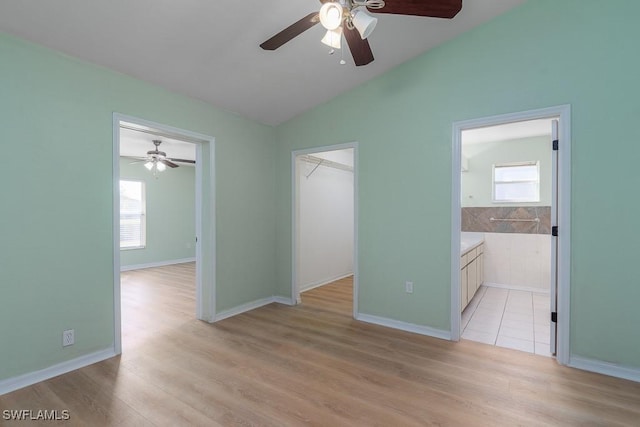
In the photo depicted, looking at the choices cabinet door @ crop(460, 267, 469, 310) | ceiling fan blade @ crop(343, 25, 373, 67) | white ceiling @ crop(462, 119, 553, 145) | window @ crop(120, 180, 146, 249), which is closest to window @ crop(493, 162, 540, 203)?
white ceiling @ crop(462, 119, 553, 145)

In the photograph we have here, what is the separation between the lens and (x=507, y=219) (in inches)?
209

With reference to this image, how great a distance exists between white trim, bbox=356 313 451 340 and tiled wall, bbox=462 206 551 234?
3.10 meters

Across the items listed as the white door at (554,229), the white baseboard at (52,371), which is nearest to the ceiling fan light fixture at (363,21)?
the white door at (554,229)

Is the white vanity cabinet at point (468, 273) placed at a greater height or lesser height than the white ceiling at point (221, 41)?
lesser

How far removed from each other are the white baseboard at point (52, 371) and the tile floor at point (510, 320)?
342cm

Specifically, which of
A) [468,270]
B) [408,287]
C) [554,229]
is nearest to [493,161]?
[468,270]

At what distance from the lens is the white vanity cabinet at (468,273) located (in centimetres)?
351

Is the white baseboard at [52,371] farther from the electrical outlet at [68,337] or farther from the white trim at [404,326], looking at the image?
the white trim at [404,326]

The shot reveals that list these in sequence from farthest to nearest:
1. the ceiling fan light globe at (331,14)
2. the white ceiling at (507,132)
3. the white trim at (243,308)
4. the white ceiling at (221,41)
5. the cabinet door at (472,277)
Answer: the white ceiling at (507,132) → the cabinet door at (472,277) → the white trim at (243,308) → the white ceiling at (221,41) → the ceiling fan light globe at (331,14)

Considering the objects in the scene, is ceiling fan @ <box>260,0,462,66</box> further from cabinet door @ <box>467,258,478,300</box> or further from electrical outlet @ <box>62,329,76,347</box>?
cabinet door @ <box>467,258,478,300</box>

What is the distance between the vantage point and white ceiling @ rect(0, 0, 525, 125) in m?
2.13

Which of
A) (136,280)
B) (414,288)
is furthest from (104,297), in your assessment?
(136,280)

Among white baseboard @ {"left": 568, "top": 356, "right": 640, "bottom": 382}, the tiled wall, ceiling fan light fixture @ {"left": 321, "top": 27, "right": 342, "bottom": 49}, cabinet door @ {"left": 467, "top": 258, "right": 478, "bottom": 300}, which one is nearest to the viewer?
ceiling fan light fixture @ {"left": 321, "top": 27, "right": 342, "bottom": 49}

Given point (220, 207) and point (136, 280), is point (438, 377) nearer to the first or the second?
point (220, 207)
